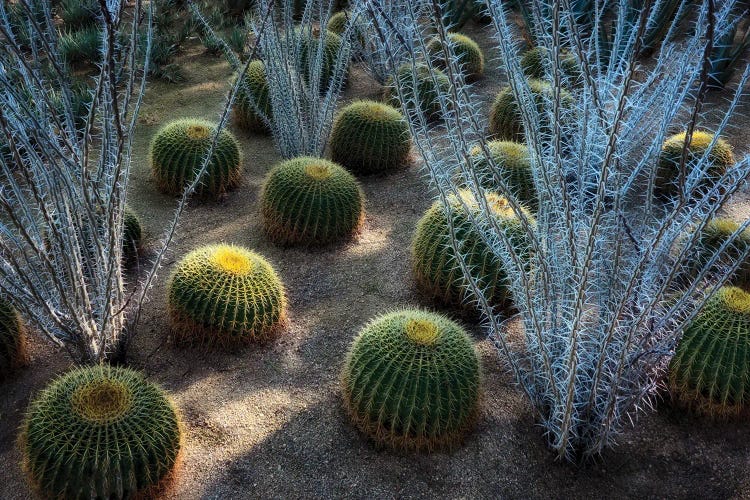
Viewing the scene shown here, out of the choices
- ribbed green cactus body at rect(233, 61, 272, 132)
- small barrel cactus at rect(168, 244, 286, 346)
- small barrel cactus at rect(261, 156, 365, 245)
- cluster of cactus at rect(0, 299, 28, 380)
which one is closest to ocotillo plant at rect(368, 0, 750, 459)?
small barrel cactus at rect(168, 244, 286, 346)

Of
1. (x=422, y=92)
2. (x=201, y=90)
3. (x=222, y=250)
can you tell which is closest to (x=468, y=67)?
(x=422, y=92)

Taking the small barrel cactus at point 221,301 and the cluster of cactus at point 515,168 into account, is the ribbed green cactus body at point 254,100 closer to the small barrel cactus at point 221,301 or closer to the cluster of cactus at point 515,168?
the cluster of cactus at point 515,168

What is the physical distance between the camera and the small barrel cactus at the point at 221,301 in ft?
13.8

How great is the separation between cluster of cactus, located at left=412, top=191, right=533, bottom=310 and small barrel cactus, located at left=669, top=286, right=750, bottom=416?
1.08 metres

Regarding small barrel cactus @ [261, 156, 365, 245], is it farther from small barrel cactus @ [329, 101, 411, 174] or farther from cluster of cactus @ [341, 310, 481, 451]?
cluster of cactus @ [341, 310, 481, 451]

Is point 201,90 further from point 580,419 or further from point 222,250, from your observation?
point 580,419

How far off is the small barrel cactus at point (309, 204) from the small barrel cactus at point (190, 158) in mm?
666

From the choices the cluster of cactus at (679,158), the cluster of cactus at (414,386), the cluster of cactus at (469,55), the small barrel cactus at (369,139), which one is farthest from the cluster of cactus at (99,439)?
the cluster of cactus at (469,55)

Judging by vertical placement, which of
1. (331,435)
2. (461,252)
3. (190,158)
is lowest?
(331,435)

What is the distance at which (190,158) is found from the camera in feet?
18.6

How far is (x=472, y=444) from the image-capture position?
147 inches

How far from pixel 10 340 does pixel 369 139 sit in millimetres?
3329

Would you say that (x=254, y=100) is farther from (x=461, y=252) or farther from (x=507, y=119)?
(x=461, y=252)

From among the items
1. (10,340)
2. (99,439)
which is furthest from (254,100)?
(99,439)
